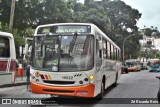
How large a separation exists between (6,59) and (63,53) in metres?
4.12

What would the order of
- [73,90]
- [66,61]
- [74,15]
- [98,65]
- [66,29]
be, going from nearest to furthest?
[73,90]
[66,61]
[66,29]
[98,65]
[74,15]

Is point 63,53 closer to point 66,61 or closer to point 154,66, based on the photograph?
point 66,61

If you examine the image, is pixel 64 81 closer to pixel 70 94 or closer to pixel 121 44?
pixel 70 94

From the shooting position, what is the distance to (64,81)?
35.9ft

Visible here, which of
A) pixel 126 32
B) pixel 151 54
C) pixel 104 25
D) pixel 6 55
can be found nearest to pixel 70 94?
pixel 6 55

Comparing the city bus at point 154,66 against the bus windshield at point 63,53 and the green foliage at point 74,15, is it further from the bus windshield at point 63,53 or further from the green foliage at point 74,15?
the bus windshield at point 63,53

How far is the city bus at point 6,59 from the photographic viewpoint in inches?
549

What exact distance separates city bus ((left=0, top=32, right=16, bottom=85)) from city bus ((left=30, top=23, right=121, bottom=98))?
2.95 meters

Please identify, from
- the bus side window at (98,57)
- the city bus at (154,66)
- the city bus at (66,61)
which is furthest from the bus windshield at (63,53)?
the city bus at (154,66)

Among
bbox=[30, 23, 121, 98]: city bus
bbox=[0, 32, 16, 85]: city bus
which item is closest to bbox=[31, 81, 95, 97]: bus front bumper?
bbox=[30, 23, 121, 98]: city bus

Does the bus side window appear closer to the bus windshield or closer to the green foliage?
the bus windshield

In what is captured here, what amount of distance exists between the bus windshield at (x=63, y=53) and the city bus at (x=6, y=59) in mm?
2955

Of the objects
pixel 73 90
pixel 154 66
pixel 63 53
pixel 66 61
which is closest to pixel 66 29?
pixel 63 53

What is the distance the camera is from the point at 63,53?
11117mm
